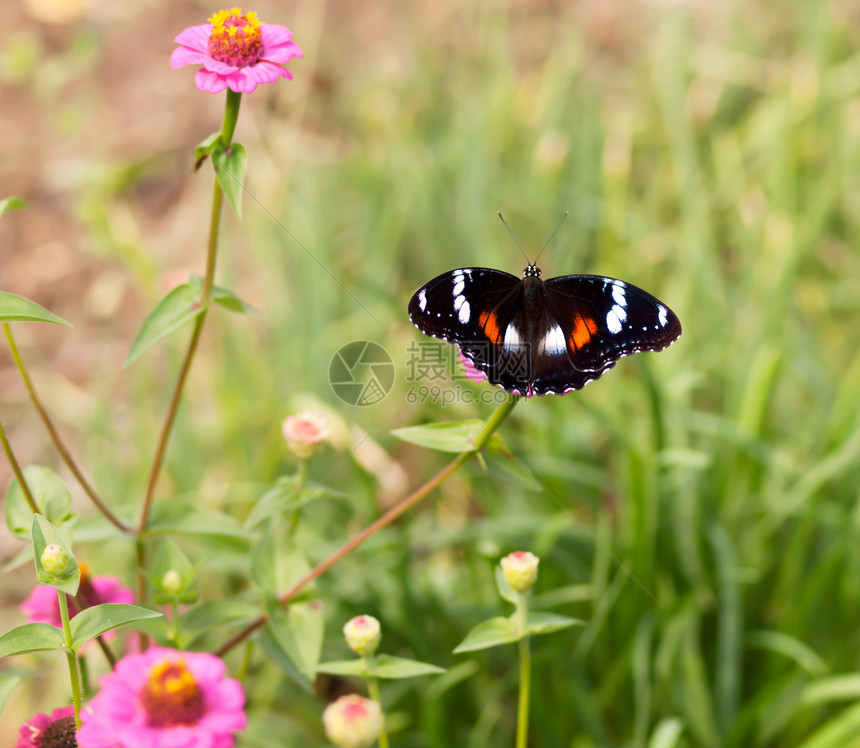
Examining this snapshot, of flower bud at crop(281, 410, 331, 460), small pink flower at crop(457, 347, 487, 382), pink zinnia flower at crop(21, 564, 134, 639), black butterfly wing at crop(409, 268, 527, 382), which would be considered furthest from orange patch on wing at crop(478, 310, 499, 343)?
pink zinnia flower at crop(21, 564, 134, 639)

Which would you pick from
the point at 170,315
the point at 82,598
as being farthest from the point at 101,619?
the point at 170,315

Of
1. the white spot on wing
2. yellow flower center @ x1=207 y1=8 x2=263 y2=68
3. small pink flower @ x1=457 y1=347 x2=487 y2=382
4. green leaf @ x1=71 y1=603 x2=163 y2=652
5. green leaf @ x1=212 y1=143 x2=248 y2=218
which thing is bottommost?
green leaf @ x1=71 y1=603 x2=163 y2=652

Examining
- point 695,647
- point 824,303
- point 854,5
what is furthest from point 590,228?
point 854,5

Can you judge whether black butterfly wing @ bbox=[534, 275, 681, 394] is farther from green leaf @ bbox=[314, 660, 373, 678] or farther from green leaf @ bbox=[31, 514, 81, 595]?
green leaf @ bbox=[31, 514, 81, 595]

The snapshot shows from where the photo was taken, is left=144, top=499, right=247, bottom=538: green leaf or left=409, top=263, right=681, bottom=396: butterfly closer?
left=144, top=499, right=247, bottom=538: green leaf

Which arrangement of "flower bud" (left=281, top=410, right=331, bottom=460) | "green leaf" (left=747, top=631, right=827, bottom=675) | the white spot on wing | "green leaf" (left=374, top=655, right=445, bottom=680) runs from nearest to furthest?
"green leaf" (left=374, top=655, right=445, bottom=680) → "flower bud" (left=281, top=410, right=331, bottom=460) → the white spot on wing → "green leaf" (left=747, top=631, right=827, bottom=675)

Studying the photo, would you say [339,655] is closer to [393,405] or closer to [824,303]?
[393,405]

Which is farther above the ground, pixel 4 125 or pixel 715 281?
pixel 4 125

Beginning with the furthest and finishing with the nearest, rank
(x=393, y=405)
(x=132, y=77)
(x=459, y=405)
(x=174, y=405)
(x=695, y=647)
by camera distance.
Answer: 1. (x=132, y=77)
2. (x=393, y=405)
3. (x=459, y=405)
4. (x=695, y=647)
5. (x=174, y=405)

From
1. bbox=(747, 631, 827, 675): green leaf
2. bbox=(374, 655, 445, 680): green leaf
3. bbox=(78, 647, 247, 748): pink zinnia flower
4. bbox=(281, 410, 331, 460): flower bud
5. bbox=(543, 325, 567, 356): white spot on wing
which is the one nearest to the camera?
bbox=(78, 647, 247, 748): pink zinnia flower
